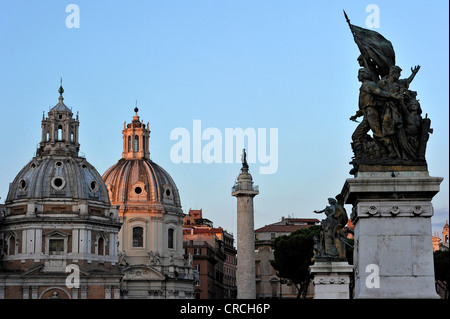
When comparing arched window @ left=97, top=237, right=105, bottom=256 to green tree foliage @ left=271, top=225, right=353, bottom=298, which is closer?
green tree foliage @ left=271, top=225, right=353, bottom=298

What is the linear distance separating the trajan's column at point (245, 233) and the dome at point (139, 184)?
2450 centimetres

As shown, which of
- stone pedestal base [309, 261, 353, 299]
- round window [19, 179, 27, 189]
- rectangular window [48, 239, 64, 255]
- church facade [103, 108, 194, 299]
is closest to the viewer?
stone pedestal base [309, 261, 353, 299]

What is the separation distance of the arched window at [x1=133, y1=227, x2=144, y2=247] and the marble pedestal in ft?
349

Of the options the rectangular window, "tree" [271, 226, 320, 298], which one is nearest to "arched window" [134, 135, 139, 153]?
the rectangular window

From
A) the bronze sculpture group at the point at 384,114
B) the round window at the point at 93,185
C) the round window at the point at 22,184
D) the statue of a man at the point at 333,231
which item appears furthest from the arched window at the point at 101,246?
the bronze sculpture group at the point at 384,114

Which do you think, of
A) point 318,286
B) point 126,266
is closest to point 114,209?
point 126,266

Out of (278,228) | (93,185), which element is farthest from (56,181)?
(278,228)

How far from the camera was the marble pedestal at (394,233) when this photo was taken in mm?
13242

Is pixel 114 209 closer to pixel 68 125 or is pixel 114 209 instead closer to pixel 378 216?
pixel 68 125

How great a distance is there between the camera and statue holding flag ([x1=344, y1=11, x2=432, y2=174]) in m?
13.8

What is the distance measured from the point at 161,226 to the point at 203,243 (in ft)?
79.9


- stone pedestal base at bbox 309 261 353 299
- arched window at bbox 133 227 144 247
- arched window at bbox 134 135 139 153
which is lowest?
stone pedestal base at bbox 309 261 353 299

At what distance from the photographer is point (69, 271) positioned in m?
98.1

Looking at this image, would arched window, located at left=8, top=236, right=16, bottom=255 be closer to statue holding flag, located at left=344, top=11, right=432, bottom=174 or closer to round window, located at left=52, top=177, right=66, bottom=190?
round window, located at left=52, top=177, right=66, bottom=190
